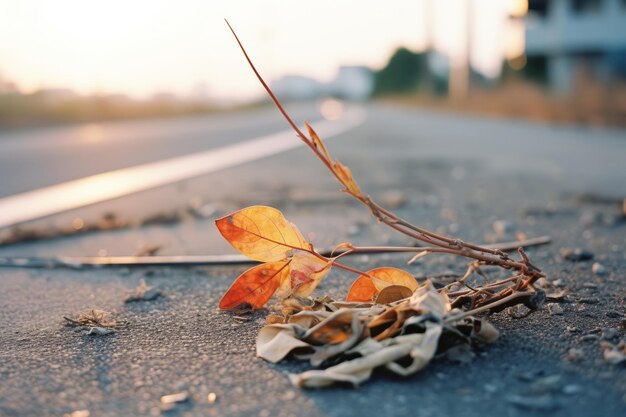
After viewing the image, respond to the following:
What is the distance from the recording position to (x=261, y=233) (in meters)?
1.78

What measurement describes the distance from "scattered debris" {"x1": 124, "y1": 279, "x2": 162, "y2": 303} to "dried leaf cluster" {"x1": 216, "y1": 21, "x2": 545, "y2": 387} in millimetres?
347

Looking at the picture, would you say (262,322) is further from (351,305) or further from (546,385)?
(546,385)

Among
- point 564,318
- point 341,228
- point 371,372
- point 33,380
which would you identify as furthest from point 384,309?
point 341,228

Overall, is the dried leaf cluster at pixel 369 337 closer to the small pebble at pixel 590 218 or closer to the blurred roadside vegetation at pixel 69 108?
the small pebble at pixel 590 218

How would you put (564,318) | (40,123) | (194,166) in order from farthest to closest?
(40,123), (194,166), (564,318)

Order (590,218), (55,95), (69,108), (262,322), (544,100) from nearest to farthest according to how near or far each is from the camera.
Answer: (262,322), (590,218), (544,100), (69,108), (55,95)

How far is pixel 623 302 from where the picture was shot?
2.03 meters

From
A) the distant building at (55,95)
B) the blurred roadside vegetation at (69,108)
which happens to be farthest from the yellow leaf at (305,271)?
the distant building at (55,95)

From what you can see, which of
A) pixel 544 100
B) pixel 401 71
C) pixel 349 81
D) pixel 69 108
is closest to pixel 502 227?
pixel 544 100

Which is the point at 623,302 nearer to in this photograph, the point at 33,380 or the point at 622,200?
the point at 33,380

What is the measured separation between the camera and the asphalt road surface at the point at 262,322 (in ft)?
4.47

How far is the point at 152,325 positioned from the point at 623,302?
4.36ft

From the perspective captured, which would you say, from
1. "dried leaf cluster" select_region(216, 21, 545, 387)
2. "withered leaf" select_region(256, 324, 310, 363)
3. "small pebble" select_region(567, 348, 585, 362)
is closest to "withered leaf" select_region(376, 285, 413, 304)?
"dried leaf cluster" select_region(216, 21, 545, 387)

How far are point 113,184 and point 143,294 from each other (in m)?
3.62
